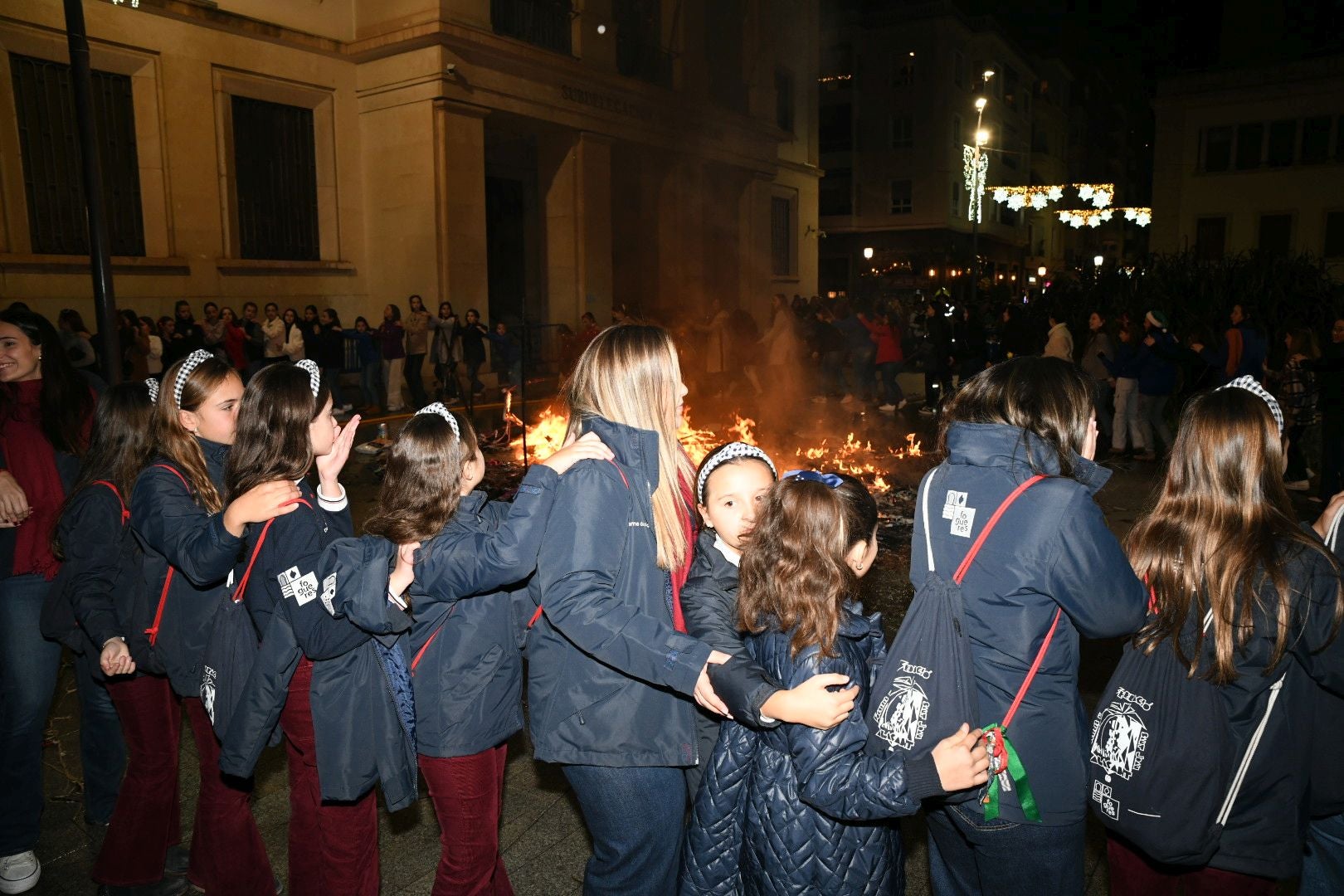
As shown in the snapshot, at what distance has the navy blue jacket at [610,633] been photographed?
220cm

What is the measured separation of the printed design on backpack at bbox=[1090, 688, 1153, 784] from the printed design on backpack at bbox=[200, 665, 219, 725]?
8.56 feet

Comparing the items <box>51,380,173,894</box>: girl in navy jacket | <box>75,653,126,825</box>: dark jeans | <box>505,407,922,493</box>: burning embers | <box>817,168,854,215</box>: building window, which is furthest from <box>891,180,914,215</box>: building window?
<box>75,653,126,825</box>: dark jeans

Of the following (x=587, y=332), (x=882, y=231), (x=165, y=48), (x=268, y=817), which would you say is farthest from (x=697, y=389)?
(x=882, y=231)

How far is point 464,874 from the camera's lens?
8.74 feet

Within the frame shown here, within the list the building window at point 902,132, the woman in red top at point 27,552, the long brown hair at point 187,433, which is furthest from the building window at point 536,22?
the building window at point 902,132

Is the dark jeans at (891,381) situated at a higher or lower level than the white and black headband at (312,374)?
lower

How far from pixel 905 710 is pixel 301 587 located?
5.74ft

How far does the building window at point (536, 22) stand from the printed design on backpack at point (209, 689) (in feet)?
59.8

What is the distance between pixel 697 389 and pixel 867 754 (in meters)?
14.7

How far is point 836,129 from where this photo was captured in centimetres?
5078

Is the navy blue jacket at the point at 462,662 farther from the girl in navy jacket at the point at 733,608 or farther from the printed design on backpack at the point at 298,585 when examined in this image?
the girl in navy jacket at the point at 733,608

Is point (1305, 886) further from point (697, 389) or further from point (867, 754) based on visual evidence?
point (697, 389)

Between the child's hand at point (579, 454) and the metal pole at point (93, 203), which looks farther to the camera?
the metal pole at point (93, 203)

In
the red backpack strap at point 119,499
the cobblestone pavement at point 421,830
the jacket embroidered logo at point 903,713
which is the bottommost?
the cobblestone pavement at point 421,830
